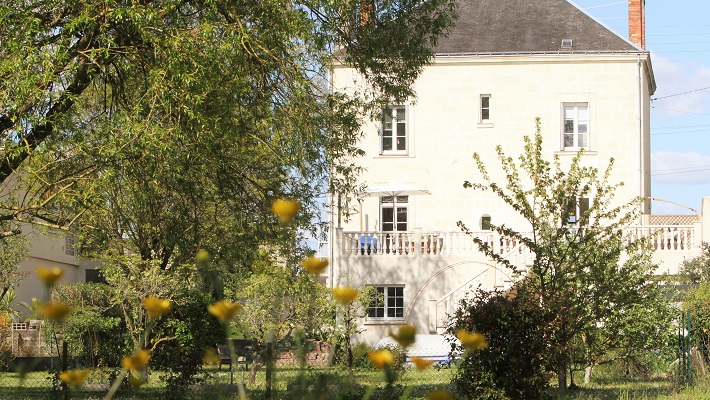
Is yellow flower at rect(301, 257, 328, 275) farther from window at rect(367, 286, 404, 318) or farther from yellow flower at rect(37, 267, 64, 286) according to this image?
window at rect(367, 286, 404, 318)

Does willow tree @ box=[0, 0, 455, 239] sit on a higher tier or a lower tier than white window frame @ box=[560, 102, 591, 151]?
lower

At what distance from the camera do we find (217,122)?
1247 centimetres

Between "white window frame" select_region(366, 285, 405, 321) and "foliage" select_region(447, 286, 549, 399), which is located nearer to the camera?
"foliage" select_region(447, 286, 549, 399)

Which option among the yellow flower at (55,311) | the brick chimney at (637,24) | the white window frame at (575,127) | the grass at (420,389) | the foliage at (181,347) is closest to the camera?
the yellow flower at (55,311)

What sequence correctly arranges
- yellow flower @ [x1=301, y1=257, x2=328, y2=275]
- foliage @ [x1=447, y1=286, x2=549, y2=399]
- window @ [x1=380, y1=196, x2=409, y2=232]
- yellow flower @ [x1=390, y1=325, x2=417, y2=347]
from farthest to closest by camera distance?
window @ [x1=380, y1=196, x2=409, y2=232]
foliage @ [x1=447, y1=286, x2=549, y2=399]
yellow flower @ [x1=301, y1=257, x2=328, y2=275]
yellow flower @ [x1=390, y1=325, x2=417, y2=347]

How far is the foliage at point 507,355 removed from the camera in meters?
14.2

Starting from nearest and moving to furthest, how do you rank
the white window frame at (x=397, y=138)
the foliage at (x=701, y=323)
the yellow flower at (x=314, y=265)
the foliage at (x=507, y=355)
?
1. the yellow flower at (x=314, y=265)
2. the foliage at (x=507, y=355)
3. the foliage at (x=701, y=323)
4. the white window frame at (x=397, y=138)

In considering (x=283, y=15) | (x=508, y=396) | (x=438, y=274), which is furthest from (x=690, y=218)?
(x=283, y=15)

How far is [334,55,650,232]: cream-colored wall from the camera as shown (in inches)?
1389

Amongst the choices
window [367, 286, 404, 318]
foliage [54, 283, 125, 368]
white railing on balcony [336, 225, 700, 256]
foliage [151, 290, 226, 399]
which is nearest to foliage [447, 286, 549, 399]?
foliage [151, 290, 226, 399]

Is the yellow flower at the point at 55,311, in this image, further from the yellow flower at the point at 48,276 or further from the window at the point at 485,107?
the window at the point at 485,107

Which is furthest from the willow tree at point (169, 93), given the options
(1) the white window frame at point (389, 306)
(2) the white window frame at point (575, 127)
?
(2) the white window frame at point (575, 127)

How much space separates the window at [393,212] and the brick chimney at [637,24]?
10880 mm

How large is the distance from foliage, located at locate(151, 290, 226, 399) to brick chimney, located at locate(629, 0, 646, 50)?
85.5 ft
